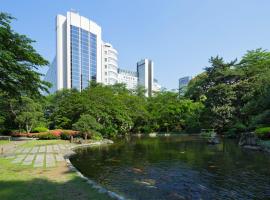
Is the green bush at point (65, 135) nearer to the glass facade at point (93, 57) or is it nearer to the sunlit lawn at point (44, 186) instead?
the sunlit lawn at point (44, 186)

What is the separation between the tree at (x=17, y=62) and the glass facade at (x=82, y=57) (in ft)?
200

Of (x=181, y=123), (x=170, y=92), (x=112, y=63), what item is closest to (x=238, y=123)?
(x=181, y=123)

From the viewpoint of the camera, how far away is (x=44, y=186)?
892 cm

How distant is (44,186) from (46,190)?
601mm

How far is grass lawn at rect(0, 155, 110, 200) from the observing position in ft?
25.4

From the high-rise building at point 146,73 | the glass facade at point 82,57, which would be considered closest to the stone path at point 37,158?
the glass facade at point 82,57

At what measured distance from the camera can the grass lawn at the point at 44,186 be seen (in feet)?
25.4

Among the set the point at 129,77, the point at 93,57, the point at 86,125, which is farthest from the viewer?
the point at 129,77

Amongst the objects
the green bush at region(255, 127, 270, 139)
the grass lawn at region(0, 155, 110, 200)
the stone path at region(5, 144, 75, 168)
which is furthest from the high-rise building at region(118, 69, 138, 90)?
the grass lawn at region(0, 155, 110, 200)

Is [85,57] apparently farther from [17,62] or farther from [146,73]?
[146,73]

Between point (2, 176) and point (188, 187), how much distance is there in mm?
7295

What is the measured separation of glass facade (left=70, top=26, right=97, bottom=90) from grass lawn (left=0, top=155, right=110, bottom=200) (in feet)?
207

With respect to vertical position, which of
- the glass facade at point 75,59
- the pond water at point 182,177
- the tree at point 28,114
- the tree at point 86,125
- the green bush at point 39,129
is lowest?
the pond water at point 182,177

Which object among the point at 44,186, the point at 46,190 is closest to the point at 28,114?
the point at 44,186
